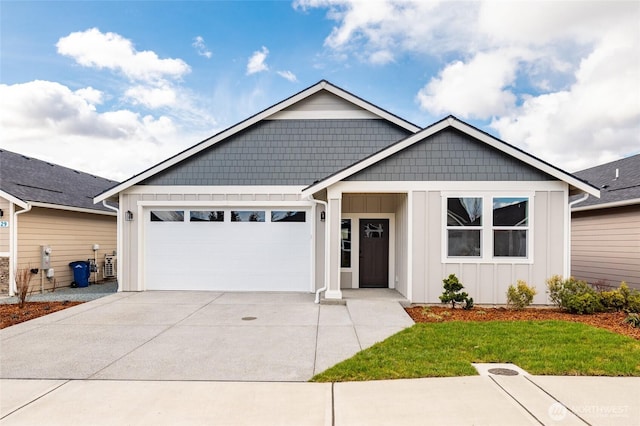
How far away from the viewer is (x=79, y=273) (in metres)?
13.4

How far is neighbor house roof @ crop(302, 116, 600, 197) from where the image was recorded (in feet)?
29.5

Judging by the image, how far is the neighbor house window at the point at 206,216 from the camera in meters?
11.8

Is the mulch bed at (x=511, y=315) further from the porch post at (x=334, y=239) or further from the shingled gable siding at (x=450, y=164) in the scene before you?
the shingled gable siding at (x=450, y=164)

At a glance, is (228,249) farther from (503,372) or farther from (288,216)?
(503,372)

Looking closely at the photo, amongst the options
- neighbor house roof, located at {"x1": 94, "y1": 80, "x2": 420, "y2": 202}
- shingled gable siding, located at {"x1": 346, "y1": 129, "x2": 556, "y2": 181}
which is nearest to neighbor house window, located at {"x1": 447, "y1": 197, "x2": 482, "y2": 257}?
shingled gable siding, located at {"x1": 346, "y1": 129, "x2": 556, "y2": 181}

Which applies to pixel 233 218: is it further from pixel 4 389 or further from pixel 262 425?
pixel 262 425

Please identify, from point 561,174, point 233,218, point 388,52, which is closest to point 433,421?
point 561,174

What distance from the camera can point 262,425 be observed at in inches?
140

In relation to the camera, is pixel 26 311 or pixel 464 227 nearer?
pixel 26 311

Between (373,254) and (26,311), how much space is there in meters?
8.79

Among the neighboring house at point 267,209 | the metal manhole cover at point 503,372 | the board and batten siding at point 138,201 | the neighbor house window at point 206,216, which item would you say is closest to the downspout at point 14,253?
the neighboring house at point 267,209

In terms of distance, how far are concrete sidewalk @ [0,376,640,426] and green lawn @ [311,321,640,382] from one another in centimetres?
27

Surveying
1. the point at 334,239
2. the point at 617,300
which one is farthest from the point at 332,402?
the point at 617,300

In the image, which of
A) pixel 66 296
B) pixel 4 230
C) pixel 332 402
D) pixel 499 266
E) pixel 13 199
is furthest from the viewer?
pixel 4 230
